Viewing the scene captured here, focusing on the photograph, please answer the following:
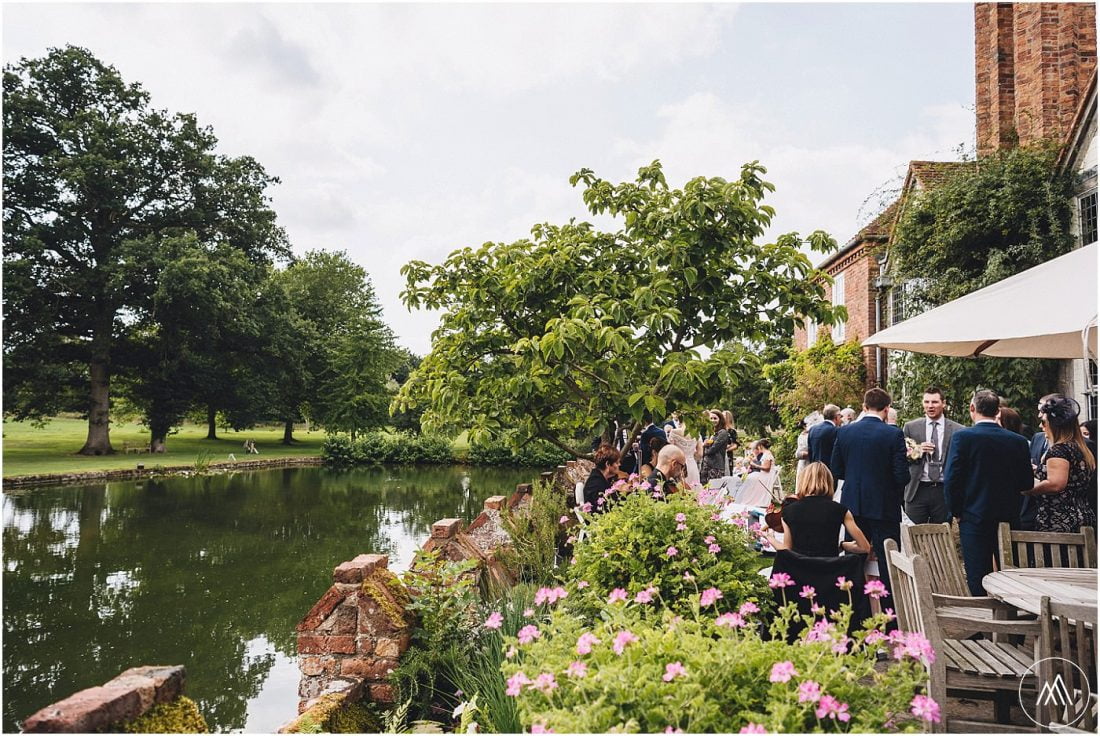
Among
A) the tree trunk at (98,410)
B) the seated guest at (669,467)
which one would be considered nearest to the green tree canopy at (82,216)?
the tree trunk at (98,410)

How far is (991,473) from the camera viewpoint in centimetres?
511

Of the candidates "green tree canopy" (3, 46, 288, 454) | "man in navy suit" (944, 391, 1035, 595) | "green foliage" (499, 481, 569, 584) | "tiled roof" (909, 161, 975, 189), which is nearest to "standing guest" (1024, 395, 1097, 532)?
"man in navy suit" (944, 391, 1035, 595)

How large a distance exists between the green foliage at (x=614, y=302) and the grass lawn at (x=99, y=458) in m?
24.6

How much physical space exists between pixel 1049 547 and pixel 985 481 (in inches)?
23.0

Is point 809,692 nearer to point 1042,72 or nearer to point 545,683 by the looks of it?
point 545,683

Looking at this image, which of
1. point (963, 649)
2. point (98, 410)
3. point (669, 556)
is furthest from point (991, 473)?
point (98, 410)

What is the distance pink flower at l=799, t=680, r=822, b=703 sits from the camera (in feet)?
6.61

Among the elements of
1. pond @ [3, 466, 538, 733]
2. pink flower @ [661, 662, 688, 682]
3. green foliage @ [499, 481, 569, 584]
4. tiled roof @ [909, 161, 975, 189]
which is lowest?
pond @ [3, 466, 538, 733]

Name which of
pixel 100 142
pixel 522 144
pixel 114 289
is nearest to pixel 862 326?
pixel 522 144

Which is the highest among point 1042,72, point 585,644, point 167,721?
point 1042,72

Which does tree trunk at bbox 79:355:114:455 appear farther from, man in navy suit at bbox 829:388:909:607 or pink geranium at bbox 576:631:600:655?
pink geranium at bbox 576:631:600:655

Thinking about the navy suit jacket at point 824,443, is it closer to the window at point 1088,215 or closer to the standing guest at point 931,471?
the standing guest at point 931,471

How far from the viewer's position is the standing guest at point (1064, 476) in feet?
16.5

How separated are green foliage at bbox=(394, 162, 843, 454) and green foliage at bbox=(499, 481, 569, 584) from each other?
3.00 ft
